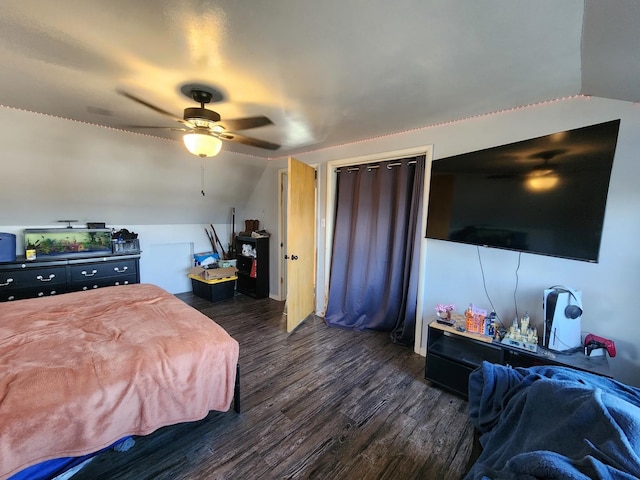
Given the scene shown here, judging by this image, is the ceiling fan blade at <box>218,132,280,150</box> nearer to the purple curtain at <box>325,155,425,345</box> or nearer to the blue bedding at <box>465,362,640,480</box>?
the purple curtain at <box>325,155,425,345</box>

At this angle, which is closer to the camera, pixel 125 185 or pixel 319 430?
pixel 319 430

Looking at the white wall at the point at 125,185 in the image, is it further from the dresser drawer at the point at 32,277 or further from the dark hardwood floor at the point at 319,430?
the dark hardwood floor at the point at 319,430

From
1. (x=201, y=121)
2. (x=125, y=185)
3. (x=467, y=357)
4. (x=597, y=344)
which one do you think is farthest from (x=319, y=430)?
(x=125, y=185)

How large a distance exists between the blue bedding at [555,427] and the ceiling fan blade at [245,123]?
8.22 ft

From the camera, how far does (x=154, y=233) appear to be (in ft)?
14.3

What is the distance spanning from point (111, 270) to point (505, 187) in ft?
15.2

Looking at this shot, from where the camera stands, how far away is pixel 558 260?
2.01 metres

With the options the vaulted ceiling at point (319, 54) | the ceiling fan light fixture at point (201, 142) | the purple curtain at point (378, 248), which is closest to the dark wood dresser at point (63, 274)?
the vaulted ceiling at point (319, 54)

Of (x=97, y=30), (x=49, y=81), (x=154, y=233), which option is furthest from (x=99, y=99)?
(x=154, y=233)

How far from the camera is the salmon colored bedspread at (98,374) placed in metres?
1.18

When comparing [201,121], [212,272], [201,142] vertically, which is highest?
[201,121]

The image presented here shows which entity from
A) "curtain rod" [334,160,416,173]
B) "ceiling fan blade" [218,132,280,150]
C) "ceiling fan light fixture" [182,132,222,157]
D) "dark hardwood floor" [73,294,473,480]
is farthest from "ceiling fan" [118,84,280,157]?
"dark hardwood floor" [73,294,473,480]

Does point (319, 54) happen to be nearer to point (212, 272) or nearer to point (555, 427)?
point (555, 427)

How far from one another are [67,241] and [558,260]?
209 inches
